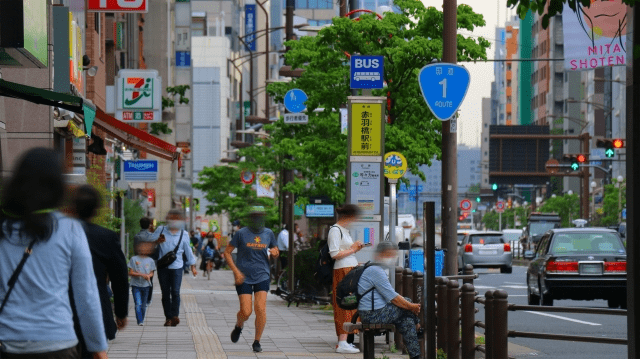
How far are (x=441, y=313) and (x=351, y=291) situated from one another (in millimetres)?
1398

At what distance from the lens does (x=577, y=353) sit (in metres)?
15.1

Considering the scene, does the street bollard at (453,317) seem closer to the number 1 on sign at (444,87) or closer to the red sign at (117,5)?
the number 1 on sign at (444,87)

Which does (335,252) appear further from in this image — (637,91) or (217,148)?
(217,148)

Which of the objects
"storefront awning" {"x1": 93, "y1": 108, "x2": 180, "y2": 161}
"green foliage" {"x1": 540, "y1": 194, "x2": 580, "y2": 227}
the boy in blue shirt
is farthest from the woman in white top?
"green foliage" {"x1": 540, "y1": 194, "x2": 580, "y2": 227}

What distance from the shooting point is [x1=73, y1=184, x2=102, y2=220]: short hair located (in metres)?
6.74

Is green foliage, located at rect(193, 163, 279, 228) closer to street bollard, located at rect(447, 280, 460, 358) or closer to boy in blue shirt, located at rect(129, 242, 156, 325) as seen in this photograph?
boy in blue shirt, located at rect(129, 242, 156, 325)

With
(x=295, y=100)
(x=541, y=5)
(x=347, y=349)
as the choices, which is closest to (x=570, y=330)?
(x=347, y=349)

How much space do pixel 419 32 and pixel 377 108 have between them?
1124 centimetres

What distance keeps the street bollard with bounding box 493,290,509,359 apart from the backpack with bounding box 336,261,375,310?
1.56 meters

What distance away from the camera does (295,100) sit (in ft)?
94.0

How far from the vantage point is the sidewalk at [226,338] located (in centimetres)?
1351

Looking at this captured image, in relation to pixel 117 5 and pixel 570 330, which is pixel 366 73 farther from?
pixel 117 5

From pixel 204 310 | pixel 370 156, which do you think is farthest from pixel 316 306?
pixel 370 156

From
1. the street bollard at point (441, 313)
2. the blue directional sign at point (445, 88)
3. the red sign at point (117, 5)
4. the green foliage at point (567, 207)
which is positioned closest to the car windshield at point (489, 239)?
the red sign at point (117, 5)
